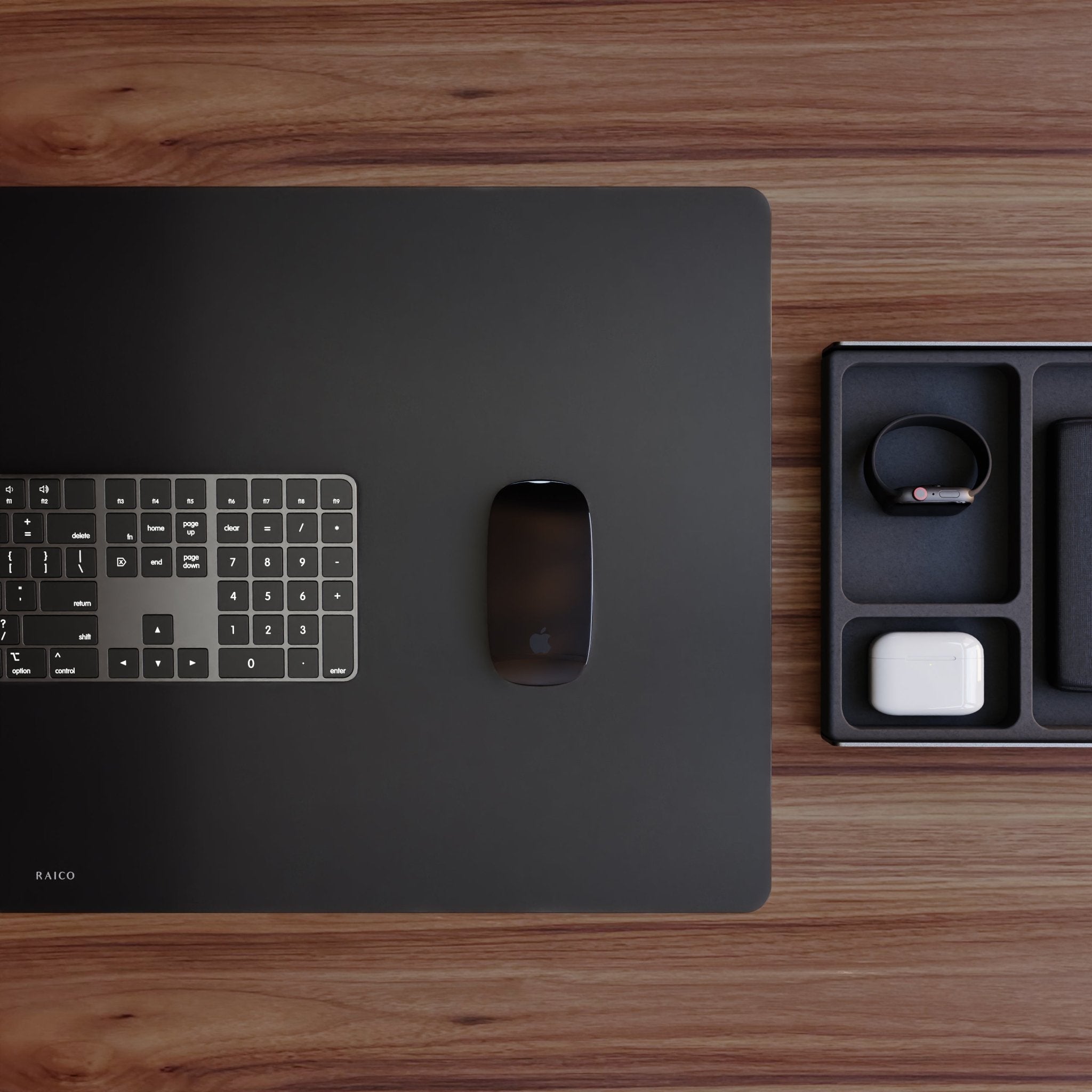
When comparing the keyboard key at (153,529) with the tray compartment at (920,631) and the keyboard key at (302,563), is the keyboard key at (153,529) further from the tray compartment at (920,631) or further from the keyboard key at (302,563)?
the tray compartment at (920,631)

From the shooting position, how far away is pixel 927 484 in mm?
566

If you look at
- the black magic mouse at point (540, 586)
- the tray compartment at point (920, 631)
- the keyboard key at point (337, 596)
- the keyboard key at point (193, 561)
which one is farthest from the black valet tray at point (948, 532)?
the keyboard key at point (193, 561)

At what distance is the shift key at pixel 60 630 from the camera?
557 mm

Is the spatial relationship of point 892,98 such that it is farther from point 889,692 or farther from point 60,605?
point 60,605

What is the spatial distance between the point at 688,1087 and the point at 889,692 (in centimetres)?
35

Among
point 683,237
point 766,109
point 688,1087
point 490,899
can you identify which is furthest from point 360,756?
point 766,109

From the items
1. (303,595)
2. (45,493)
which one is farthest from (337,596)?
(45,493)

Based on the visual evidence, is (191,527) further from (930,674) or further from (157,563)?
(930,674)

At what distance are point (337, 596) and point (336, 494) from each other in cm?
8

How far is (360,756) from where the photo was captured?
0.56 metres

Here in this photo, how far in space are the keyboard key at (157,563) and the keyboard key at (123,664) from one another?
6 centimetres

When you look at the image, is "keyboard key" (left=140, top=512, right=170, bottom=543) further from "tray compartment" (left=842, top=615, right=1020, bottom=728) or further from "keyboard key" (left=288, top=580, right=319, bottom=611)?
"tray compartment" (left=842, top=615, right=1020, bottom=728)

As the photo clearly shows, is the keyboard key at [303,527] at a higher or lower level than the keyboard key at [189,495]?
lower

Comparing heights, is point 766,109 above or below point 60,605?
above
